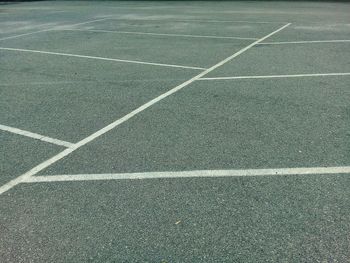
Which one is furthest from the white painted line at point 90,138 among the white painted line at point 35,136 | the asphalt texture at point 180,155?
the white painted line at point 35,136

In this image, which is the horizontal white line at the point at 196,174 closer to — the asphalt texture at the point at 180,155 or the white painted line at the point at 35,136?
the asphalt texture at the point at 180,155

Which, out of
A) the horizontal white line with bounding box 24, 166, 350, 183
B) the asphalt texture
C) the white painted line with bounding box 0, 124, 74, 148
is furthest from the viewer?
the white painted line with bounding box 0, 124, 74, 148

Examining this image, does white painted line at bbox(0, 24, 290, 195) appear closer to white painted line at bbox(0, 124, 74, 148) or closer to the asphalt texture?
the asphalt texture

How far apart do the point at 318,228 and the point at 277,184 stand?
33.2 inches

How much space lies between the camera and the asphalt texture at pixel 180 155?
3.73 metres

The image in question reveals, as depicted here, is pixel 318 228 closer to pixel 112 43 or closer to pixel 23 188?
pixel 23 188

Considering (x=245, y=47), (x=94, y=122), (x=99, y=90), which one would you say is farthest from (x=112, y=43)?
(x=94, y=122)

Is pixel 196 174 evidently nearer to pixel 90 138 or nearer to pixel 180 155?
pixel 180 155

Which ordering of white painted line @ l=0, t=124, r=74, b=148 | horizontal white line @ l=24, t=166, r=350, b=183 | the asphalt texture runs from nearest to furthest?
1. the asphalt texture
2. horizontal white line @ l=24, t=166, r=350, b=183
3. white painted line @ l=0, t=124, r=74, b=148

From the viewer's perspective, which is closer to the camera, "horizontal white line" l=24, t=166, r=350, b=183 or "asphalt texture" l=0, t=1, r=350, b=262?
"asphalt texture" l=0, t=1, r=350, b=262

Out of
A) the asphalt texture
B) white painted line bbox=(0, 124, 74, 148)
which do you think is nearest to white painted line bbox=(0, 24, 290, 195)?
the asphalt texture

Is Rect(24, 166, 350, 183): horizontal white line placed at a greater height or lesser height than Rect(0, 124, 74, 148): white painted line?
lesser

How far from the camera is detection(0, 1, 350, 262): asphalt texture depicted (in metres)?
3.73

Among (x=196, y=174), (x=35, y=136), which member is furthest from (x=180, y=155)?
(x=35, y=136)
